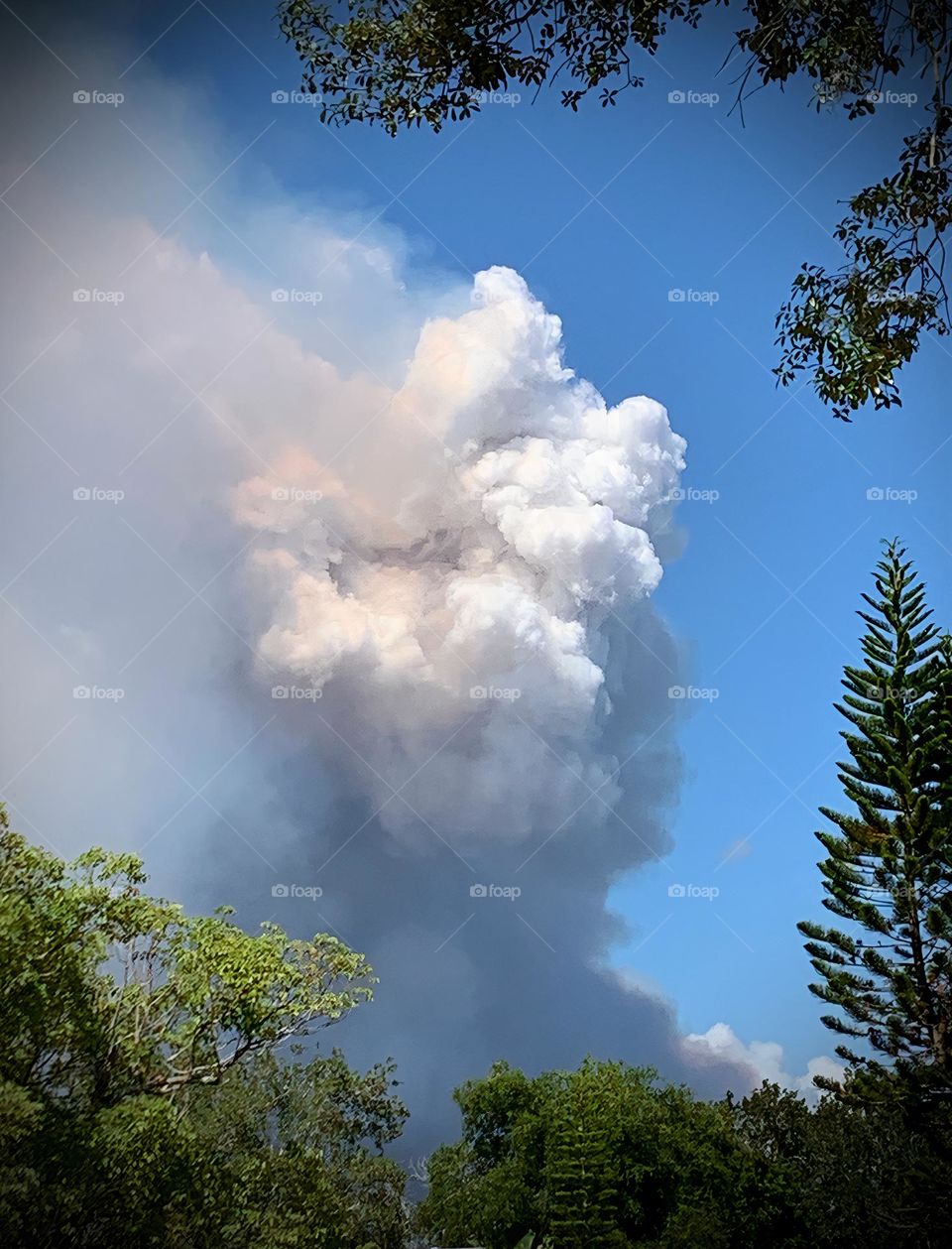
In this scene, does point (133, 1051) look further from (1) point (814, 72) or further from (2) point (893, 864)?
(1) point (814, 72)

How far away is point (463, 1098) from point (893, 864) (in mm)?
5107

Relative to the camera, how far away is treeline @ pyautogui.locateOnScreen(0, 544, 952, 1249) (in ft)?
18.0

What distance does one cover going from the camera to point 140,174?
366 inches

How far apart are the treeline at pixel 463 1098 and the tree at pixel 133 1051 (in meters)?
0.02

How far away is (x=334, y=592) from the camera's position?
37.4 ft

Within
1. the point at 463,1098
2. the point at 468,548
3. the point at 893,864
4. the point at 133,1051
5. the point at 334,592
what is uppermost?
the point at 468,548

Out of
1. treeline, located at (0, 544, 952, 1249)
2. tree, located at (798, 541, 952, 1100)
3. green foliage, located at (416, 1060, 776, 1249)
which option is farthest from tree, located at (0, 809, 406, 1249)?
tree, located at (798, 541, 952, 1100)

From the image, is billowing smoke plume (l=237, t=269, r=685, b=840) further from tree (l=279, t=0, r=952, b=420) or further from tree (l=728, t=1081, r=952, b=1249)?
tree (l=279, t=0, r=952, b=420)

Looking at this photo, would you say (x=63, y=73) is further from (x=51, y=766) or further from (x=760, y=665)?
(x=760, y=665)

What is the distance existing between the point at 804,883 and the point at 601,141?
7262mm

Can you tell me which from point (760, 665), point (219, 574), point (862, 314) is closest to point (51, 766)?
point (219, 574)

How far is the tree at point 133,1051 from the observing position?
5.29 meters

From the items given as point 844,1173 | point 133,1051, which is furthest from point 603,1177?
point 133,1051

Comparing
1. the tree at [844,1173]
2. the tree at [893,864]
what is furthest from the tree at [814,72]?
the tree at [844,1173]
